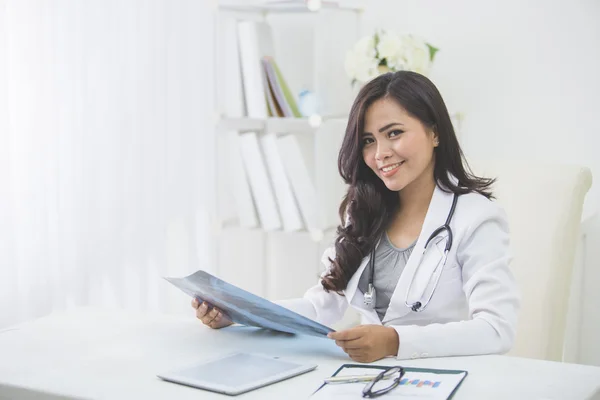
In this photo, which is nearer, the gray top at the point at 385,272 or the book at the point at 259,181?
the gray top at the point at 385,272

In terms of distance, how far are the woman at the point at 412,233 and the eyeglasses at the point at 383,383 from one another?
0.78ft

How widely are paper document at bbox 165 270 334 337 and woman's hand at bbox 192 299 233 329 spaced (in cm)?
2

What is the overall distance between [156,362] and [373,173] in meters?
0.74

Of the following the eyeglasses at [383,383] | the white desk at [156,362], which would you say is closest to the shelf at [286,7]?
the white desk at [156,362]

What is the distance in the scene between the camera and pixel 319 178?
2.91 meters

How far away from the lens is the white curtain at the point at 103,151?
237 centimetres

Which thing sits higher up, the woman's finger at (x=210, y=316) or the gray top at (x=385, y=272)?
the gray top at (x=385, y=272)

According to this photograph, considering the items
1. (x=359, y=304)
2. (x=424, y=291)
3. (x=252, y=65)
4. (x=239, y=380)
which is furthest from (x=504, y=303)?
(x=252, y=65)

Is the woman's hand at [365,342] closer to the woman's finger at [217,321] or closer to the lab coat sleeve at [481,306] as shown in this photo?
the lab coat sleeve at [481,306]

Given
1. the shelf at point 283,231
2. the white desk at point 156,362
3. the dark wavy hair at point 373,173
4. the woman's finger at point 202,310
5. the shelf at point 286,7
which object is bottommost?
the shelf at point 283,231

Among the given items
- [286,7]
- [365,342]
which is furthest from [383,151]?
[286,7]

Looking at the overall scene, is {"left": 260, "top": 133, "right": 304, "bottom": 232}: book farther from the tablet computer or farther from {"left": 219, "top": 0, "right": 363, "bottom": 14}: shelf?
the tablet computer

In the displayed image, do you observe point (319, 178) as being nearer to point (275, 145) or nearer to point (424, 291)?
point (275, 145)

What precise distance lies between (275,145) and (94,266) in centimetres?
80
